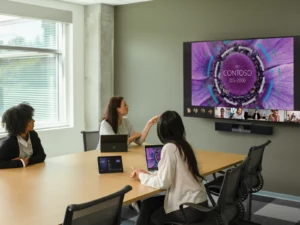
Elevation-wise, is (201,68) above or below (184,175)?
above

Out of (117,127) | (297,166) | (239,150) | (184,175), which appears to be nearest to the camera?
(184,175)

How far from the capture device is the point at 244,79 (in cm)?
496

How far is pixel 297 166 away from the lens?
4.73 metres

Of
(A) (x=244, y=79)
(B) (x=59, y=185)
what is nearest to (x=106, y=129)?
(B) (x=59, y=185)

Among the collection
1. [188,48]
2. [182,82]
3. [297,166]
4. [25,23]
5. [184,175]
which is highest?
[25,23]

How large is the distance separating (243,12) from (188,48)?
Answer: 2.70 ft

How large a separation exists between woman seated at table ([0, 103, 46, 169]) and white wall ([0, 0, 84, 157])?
2445 mm

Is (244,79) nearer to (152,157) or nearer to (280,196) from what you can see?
(280,196)

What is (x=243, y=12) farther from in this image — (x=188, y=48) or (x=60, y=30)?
(x=60, y=30)

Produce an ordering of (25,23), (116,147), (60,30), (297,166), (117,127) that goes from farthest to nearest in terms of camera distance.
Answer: (60,30) < (25,23) < (297,166) < (117,127) < (116,147)

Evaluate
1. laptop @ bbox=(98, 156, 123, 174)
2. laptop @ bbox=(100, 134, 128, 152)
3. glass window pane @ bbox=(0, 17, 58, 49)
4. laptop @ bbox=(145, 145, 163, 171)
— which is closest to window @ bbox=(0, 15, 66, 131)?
glass window pane @ bbox=(0, 17, 58, 49)

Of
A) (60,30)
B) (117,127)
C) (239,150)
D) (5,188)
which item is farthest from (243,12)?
(5,188)

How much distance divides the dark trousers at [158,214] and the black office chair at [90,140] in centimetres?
161

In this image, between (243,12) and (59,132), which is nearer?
(243,12)
